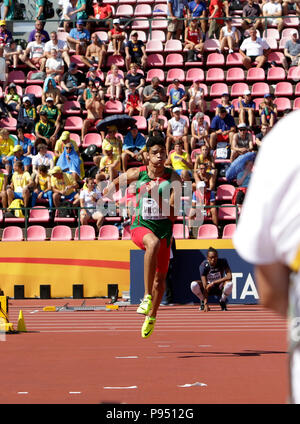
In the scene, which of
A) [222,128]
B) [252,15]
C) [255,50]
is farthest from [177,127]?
[252,15]

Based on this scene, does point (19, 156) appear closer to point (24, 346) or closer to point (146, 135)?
point (146, 135)

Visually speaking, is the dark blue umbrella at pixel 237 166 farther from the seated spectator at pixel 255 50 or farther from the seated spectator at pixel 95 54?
the seated spectator at pixel 95 54

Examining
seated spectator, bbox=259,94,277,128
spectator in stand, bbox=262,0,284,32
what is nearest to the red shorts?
seated spectator, bbox=259,94,277,128

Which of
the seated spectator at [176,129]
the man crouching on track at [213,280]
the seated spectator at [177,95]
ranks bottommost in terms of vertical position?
the man crouching on track at [213,280]

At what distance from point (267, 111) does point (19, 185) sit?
6.51 m

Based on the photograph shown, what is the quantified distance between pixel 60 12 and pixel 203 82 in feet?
20.1

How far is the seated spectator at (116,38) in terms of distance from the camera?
24.8 metres

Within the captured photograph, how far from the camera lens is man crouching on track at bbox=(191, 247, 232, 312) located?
53.2 ft

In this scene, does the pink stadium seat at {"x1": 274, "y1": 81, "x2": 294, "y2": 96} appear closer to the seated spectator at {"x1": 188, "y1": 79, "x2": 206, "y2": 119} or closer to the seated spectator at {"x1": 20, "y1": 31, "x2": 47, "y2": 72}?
the seated spectator at {"x1": 188, "y1": 79, "x2": 206, "y2": 119}

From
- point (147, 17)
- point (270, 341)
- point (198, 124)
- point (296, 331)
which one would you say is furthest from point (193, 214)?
point (296, 331)

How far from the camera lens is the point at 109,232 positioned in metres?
19.6

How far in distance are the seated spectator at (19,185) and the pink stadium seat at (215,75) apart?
6.82m

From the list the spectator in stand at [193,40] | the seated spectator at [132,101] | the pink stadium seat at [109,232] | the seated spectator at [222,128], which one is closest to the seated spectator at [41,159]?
the pink stadium seat at [109,232]

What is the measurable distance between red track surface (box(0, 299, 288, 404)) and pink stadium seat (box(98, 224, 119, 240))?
4.56 meters
